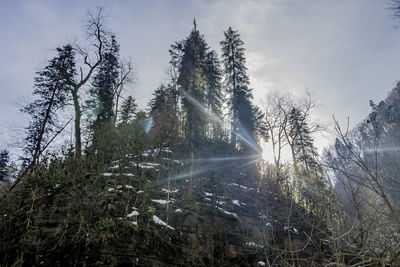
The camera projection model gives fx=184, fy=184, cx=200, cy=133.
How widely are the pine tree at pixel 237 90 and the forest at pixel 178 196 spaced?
125 inches

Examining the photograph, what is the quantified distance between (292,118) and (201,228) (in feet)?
60.2

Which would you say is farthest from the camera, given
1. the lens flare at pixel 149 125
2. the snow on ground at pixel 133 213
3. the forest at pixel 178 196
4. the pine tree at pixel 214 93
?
the pine tree at pixel 214 93

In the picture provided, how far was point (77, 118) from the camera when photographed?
11.9 m

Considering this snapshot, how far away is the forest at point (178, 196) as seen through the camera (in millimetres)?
A: 2317

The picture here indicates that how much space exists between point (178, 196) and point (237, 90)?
56.1 ft

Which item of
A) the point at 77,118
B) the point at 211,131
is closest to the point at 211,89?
the point at 211,131

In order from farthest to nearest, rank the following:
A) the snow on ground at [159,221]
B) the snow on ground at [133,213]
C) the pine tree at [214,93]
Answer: the pine tree at [214,93] → the snow on ground at [159,221] → the snow on ground at [133,213]

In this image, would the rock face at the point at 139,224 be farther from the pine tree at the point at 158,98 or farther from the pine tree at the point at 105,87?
the pine tree at the point at 158,98

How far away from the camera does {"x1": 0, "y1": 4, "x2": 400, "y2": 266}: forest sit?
2317mm

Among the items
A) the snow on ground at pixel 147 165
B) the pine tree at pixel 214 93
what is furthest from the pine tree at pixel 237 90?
the snow on ground at pixel 147 165

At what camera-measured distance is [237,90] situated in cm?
2169

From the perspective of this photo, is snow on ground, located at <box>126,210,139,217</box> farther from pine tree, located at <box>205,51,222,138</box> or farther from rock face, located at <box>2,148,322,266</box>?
pine tree, located at <box>205,51,222,138</box>

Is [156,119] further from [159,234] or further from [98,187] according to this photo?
[159,234]

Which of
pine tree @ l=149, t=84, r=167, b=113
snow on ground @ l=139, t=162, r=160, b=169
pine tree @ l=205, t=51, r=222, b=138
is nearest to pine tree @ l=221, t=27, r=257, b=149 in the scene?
pine tree @ l=205, t=51, r=222, b=138
